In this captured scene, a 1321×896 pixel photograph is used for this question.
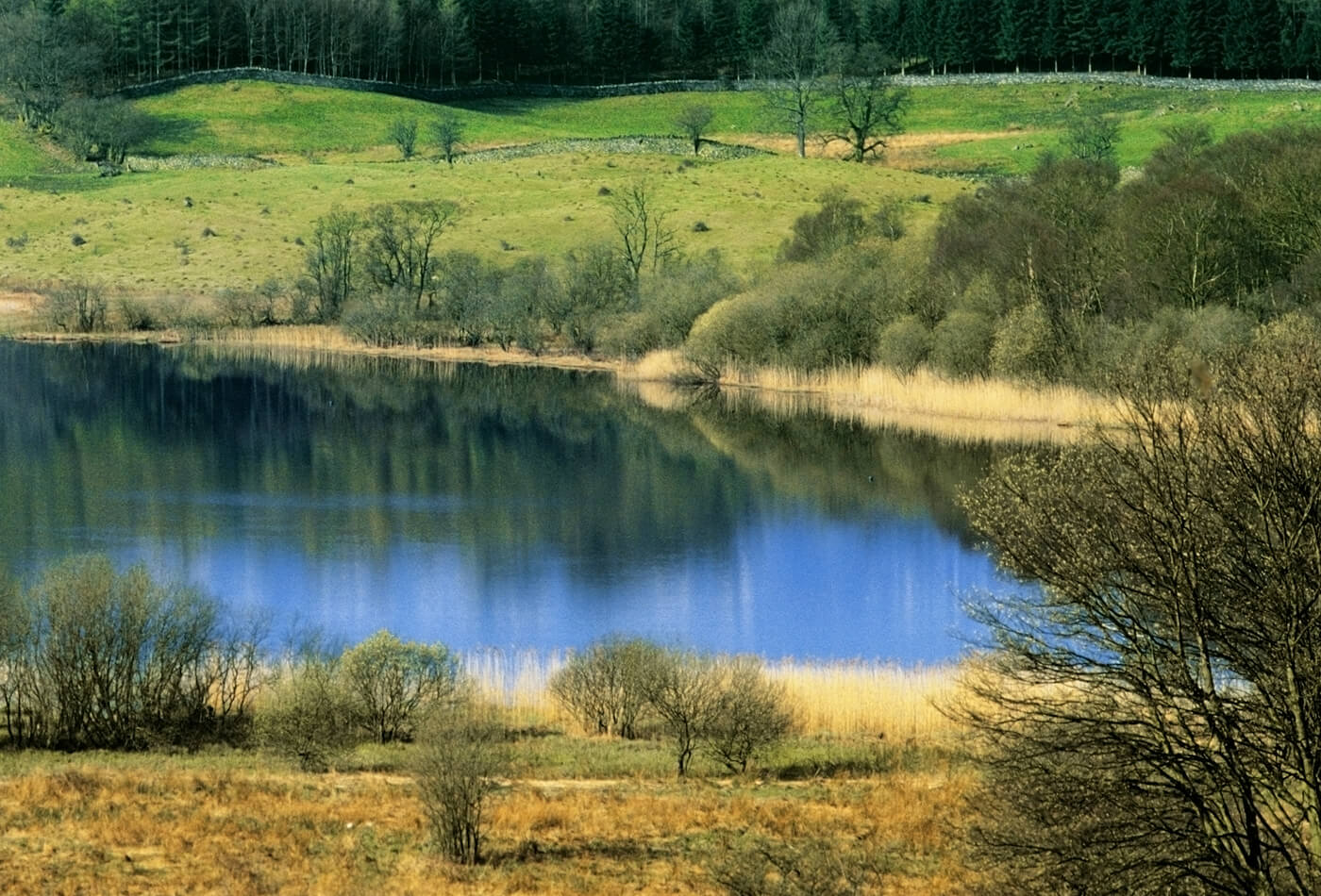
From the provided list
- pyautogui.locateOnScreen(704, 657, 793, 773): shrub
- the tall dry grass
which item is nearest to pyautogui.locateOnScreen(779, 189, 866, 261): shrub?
the tall dry grass

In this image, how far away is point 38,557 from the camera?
3344 cm

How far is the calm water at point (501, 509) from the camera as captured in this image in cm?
3136

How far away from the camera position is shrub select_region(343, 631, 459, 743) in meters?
21.9

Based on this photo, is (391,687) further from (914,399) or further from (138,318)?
(138,318)

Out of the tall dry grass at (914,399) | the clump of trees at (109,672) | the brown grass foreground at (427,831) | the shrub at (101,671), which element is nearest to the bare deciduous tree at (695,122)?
the tall dry grass at (914,399)

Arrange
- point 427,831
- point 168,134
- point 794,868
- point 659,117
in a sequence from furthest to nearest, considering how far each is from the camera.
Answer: point 659,117 < point 168,134 < point 427,831 < point 794,868

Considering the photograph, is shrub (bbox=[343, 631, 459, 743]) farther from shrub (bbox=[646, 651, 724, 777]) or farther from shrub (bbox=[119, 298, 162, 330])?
shrub (bbox=[119, 298, 162, 330])

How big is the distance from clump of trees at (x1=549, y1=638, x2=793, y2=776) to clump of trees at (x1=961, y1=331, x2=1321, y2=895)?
5.55m

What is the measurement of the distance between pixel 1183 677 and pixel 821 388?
158 ft

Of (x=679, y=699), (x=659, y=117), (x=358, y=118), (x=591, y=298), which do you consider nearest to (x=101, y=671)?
(x=679, y=699)

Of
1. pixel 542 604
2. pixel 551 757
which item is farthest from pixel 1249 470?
pixel 542 604

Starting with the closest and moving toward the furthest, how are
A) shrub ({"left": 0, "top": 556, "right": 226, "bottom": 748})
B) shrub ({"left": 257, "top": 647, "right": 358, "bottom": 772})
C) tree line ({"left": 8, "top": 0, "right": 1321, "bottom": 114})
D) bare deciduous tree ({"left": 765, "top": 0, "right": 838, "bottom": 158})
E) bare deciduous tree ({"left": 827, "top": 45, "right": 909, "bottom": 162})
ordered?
shrub ({"left": 257, "top": 647, "right": 358, "bottom": 772})
shrub ({"left": 0, "top": 556, "right": 226, "bottom": 748})
bare deciduous tree ({"left": 827, "top": 45, "right": 909, "bottom": 162})
bare deciduous tree ({"left": 765, "top": 0, "right": 838, "bottom": 158})
tree line ({"left": 8, "top": 0, "right": 1321, "bottom": 114})

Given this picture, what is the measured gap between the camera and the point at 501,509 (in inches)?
1645

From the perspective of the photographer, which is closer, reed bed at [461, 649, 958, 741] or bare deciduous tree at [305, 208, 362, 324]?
reed bed at [461, 649, 958, 741]
